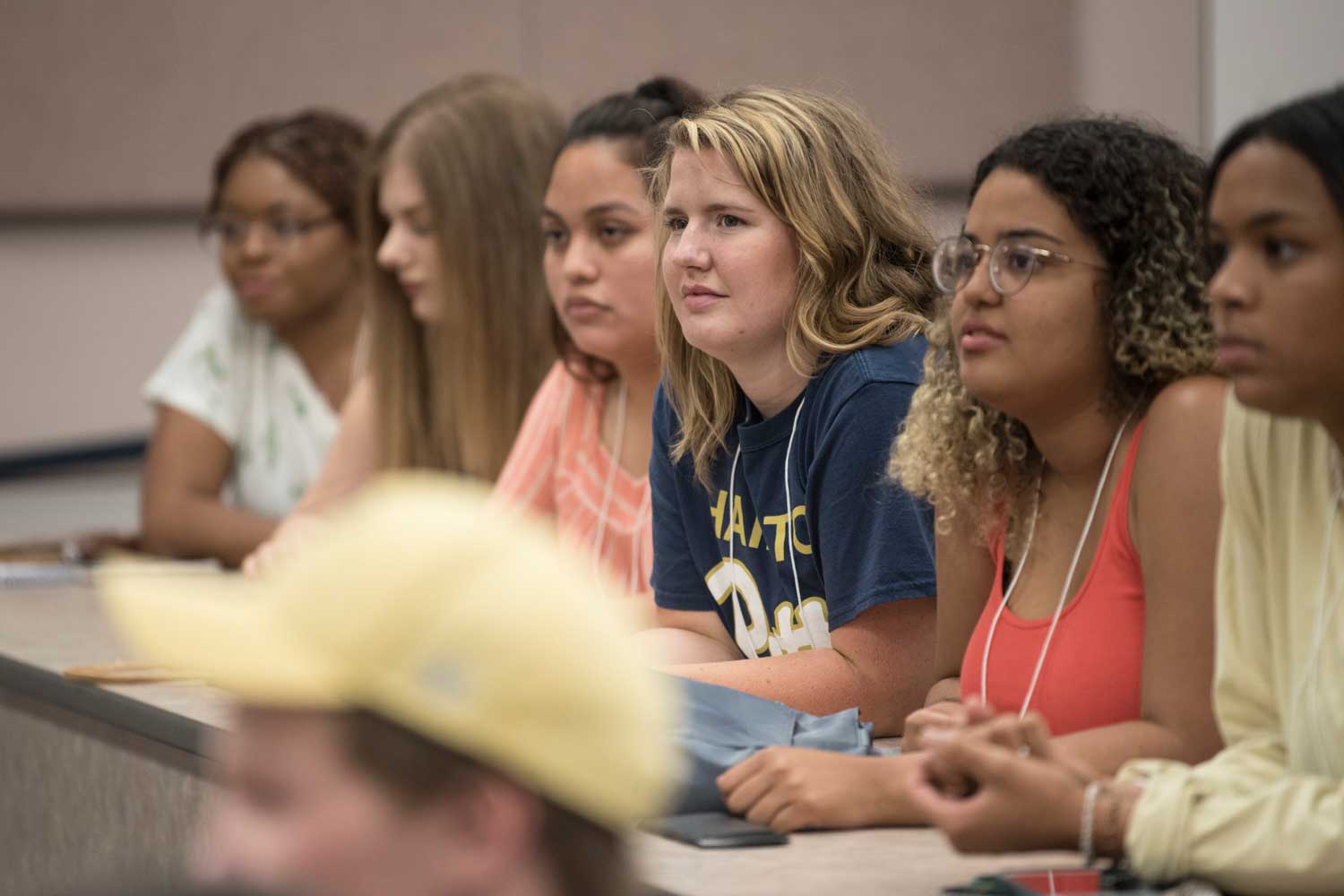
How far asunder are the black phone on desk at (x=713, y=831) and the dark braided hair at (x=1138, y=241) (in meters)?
0.52

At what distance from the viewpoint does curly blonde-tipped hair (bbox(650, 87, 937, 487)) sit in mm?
2027

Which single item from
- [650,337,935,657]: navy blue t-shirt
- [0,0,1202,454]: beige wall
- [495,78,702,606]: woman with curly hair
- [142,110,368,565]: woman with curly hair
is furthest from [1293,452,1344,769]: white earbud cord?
[0,0,1202,454]: beige wall

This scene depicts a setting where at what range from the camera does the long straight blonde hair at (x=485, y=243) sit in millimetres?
3143

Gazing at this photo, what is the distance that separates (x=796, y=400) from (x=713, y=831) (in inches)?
26.1

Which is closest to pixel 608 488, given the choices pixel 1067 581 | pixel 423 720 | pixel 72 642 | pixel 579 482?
pixel 579 482

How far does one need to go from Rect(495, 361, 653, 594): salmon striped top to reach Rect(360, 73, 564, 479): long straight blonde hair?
8.7 inches

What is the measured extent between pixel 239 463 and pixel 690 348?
1806 millimetres

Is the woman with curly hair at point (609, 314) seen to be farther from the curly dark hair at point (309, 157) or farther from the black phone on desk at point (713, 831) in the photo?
the curly dark hair at point (309, 157)

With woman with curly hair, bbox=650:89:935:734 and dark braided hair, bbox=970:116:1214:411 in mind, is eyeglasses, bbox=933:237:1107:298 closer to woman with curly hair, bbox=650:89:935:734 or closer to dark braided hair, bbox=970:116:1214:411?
dark braided hair, bbox=970:116:1214:411

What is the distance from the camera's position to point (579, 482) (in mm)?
2686

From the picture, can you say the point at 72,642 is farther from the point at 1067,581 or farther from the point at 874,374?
the point at 1067,581

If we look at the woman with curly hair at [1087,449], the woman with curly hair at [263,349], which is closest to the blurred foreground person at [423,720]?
the woman with curly hair at [1087,449]

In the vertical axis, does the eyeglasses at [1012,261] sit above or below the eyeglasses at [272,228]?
above

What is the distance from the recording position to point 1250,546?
137 centimetres
